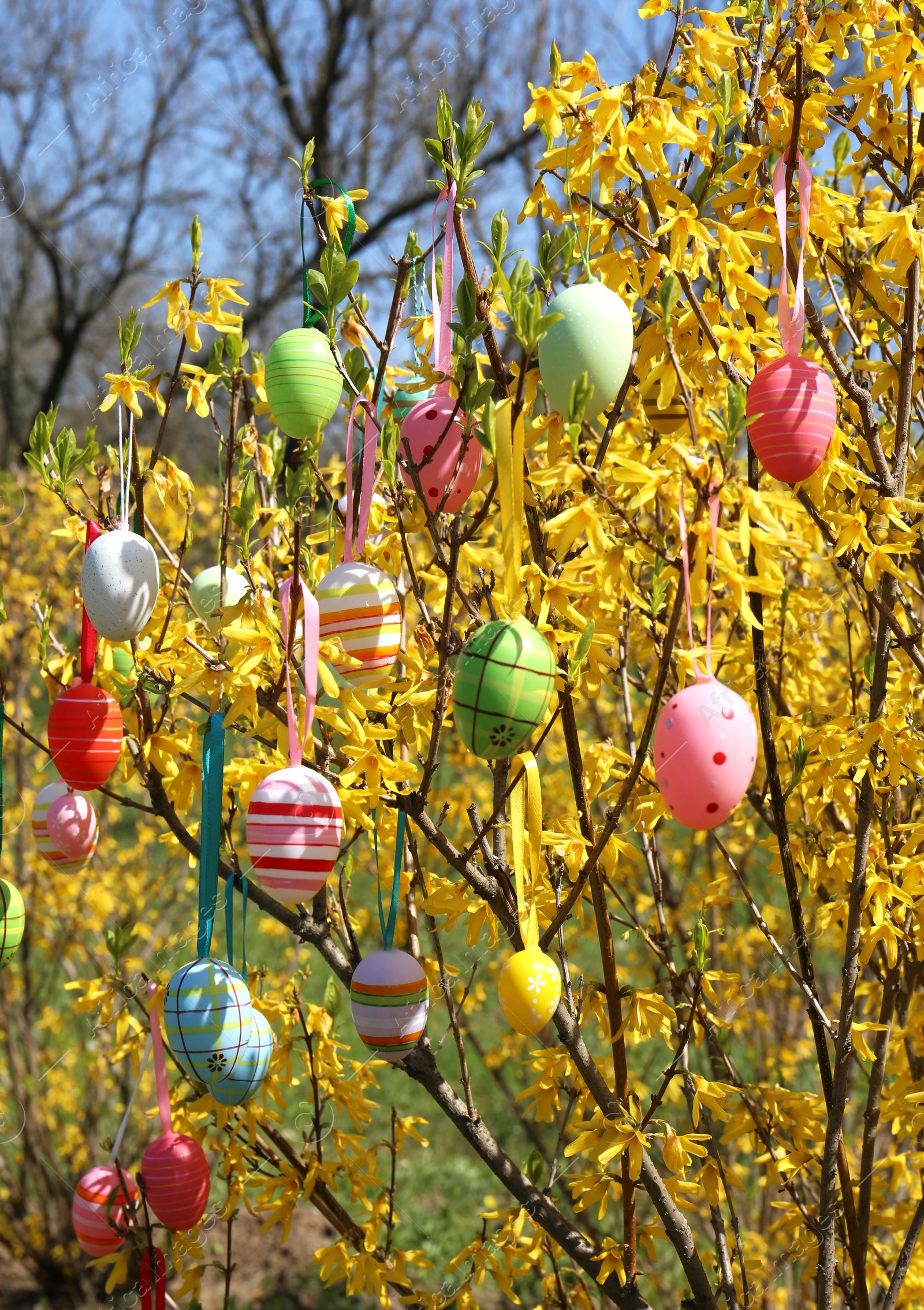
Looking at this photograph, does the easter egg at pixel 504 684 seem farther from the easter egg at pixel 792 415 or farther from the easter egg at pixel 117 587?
the easter egg at pixel 117 587

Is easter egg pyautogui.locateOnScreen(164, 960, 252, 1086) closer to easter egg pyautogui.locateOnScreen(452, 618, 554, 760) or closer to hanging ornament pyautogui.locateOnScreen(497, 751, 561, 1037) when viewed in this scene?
hanging ornament pyautogui.locateOnScreen(497, 751, 561, 1037)

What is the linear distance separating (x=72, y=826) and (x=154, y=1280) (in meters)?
0.85

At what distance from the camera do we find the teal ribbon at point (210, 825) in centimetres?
158

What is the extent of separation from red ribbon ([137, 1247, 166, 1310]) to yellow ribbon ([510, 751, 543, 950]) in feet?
3.44

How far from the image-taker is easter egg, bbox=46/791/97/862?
187 cm

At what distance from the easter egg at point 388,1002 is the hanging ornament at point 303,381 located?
32.3 inches

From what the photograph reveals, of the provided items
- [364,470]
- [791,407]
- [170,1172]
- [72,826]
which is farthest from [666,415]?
[170,1172]

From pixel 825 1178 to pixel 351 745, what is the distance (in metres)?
1.07

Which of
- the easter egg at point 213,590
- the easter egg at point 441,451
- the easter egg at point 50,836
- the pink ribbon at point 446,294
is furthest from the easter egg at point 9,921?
the pink ribbon at point 446,294

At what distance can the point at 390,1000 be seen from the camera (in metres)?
1.64

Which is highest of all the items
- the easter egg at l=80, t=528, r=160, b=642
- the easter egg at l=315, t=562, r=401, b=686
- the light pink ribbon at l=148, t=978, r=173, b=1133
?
the easter egg at l=80, t=528, r=160, b=642

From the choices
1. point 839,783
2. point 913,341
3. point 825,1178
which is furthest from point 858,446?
point 825,1178

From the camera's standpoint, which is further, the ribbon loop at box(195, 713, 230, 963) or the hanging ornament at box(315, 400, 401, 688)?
the ribbon loop at box(195, 713, 230, 963)

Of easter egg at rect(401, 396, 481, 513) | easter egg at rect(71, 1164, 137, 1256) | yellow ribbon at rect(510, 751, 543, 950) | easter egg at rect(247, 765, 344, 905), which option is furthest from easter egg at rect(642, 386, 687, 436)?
easter egg at rect(71, 1164, 137, 1256)
